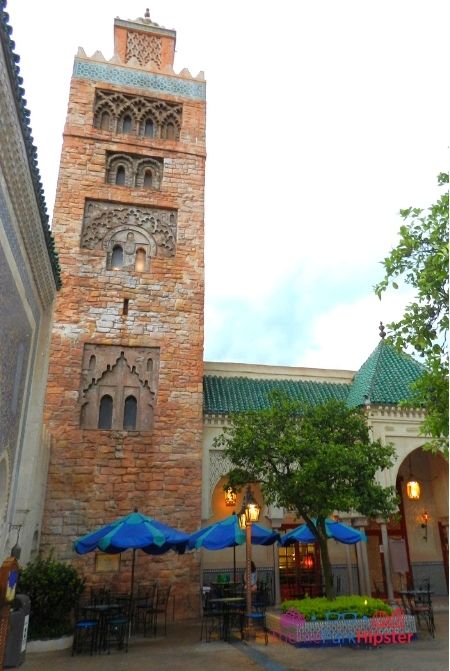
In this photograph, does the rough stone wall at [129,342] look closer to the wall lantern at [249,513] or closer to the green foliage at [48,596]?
the green foliage at [48,596]

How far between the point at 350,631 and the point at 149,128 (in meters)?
15.9

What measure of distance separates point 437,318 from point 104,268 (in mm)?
10967

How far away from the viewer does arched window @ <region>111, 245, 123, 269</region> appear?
15859mm

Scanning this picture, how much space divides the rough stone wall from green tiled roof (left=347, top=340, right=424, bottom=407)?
5183 millimetres

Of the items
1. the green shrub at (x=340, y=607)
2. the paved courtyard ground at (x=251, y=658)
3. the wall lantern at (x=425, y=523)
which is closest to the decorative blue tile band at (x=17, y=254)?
the paved courtyard ground at (x=251, y=658)

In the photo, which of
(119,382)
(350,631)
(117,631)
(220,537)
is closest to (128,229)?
(119,382)

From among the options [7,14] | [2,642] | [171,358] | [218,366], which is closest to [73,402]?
[171,358]

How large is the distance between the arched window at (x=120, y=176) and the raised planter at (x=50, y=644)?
12863mm

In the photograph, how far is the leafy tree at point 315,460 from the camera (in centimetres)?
999

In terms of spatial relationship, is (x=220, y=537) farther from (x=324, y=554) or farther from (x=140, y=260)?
(x=140, y=260)

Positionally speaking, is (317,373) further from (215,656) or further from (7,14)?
(7,14)

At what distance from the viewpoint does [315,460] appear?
9953 mm

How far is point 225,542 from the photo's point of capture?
33.4 ft

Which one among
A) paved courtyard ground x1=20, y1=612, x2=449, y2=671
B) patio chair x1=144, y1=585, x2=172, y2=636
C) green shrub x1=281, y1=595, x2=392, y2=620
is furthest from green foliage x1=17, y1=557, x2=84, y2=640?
green shrub x1=281, y1=595, x2=392, y2=620
